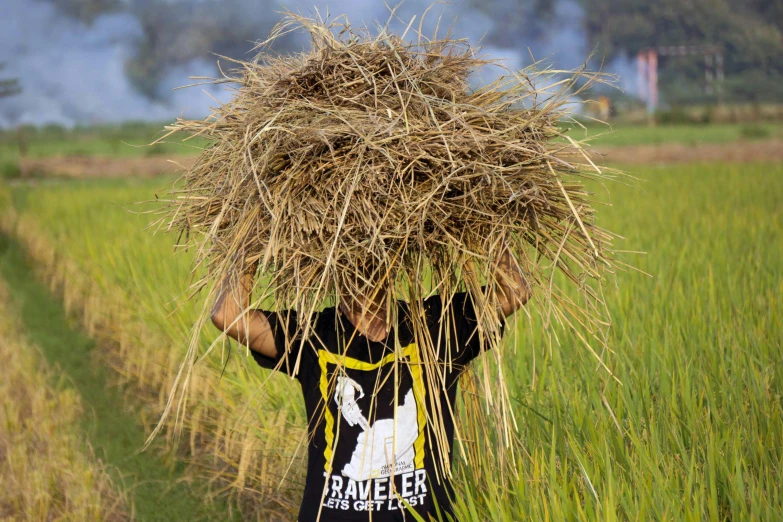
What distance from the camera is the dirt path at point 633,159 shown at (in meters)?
18.7

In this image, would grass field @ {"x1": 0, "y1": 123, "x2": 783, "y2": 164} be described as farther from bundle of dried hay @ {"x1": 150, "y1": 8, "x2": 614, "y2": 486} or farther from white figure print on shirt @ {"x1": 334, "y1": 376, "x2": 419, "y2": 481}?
white figure print on shirt @ {"x1": 334, "y1": 376, "x2": 419, "y2": 481}

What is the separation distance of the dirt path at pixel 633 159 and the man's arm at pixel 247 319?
1468 centimetres

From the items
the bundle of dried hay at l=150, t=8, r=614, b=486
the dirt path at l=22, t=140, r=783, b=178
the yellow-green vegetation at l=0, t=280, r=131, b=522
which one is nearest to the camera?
the bundle of dried hay at l=150, t=8, r=614, b=486

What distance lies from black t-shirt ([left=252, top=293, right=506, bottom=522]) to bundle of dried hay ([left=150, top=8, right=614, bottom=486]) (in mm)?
38

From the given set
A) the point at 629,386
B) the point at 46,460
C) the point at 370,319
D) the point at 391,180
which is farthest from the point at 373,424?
the point at 46,460

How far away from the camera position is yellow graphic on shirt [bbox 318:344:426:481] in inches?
57.4

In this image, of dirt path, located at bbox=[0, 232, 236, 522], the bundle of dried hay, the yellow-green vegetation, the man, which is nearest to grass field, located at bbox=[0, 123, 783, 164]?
dirt path, located at bbox=[0, 232, 236, 522]

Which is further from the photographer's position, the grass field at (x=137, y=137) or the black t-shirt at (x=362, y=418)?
the grass field at (x=137, y=137)

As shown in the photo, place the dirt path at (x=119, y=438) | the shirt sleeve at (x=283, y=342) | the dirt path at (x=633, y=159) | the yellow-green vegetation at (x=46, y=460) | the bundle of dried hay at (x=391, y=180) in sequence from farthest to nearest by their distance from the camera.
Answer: the dirt path at (x=633, y=159) → the dirt path at (x=119, y=438) → the yellow-green vegetation at (x=46, y=460) → the shirt sleeve at (x=283, y=342) → the bundle of dried hay at (x=391, y=180)

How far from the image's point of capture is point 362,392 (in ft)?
4.80

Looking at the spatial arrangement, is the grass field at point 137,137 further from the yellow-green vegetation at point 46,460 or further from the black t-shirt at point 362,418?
the black t-shirt at point 362,418

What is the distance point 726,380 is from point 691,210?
176 inches

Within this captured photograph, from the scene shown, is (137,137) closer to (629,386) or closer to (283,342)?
(629,386)

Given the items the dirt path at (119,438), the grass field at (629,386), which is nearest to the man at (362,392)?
the grass field at (629,386)
